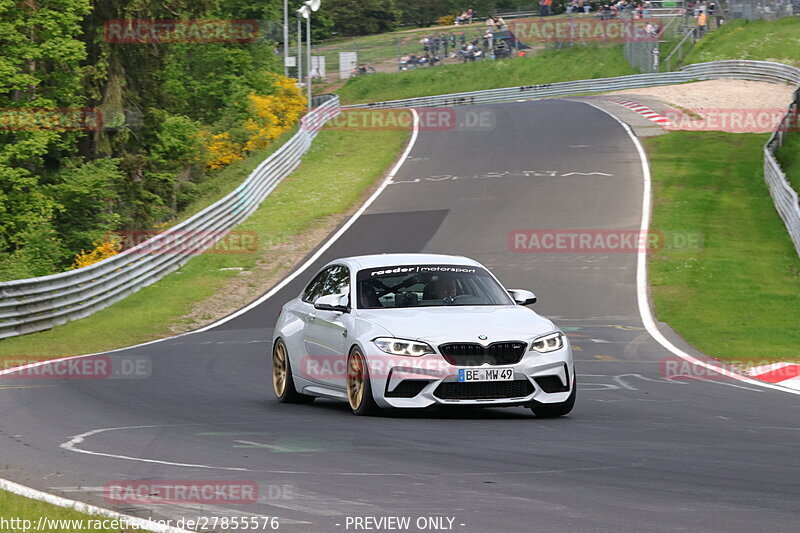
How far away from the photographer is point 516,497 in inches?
267

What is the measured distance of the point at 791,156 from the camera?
37375 mm

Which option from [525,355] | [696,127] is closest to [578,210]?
[696,127]

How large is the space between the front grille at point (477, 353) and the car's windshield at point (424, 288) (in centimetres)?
112

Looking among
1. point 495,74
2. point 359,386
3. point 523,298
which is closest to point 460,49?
point 495,74

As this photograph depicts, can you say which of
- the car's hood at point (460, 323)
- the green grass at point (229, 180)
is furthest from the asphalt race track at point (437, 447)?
the green grass at point (229, 180)

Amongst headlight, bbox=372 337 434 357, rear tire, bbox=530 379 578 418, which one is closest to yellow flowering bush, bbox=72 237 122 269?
headlight, bbox=372 337 434 357

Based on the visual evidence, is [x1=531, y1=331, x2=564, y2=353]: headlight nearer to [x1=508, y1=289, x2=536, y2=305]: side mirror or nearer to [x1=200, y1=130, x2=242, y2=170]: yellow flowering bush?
[x1=508, y1=289, x2=536, y2=305]: side mirror

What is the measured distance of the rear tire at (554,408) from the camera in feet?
34.3

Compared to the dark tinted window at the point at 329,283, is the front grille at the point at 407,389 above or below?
below

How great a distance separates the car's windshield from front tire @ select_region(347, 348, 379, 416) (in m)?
0.73

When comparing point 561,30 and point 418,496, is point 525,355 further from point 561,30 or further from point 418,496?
point 561,30

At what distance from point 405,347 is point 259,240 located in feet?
73.5

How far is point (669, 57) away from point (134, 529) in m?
68.5

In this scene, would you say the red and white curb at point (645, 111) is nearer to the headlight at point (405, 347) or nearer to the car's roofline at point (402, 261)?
the car's roofline at point (402, 261)
